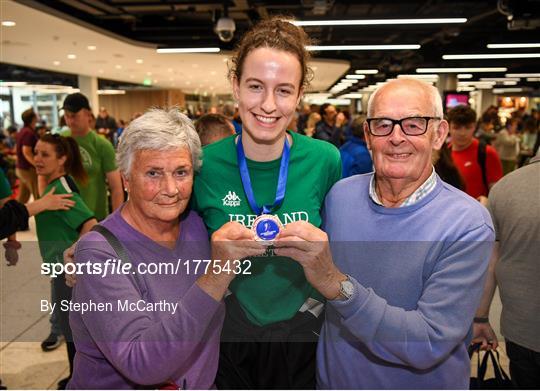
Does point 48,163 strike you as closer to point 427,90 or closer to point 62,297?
point 62,297

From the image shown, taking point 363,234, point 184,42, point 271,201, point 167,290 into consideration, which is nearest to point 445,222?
point 363,234

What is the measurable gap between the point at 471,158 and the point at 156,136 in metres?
3.53

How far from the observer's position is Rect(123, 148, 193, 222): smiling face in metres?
1.26

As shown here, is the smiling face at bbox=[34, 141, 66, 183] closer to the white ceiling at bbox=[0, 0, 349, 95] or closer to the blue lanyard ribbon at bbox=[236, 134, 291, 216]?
the blue lanyard ribbon at bbox=[236, 134, 291, 216]

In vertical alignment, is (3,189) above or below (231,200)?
below

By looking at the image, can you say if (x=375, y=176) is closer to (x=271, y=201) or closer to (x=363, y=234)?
(x=363, y=234)

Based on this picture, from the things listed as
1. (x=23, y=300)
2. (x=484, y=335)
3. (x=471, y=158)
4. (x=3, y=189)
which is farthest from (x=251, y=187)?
(x=471, y=158)

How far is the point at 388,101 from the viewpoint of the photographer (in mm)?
1288

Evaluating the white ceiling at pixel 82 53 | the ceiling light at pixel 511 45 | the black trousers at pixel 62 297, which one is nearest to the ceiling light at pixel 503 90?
the white ceiling at pixel 82 53

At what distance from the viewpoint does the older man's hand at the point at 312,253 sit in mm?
1060

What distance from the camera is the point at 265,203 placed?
4.66ft

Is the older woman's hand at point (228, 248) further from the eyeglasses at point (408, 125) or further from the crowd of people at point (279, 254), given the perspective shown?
the eyeglasses at point (408, 125)

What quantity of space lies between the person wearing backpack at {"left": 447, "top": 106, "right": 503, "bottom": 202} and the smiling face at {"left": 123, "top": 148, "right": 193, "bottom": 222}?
3285mm

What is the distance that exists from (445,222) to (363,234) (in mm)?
214
